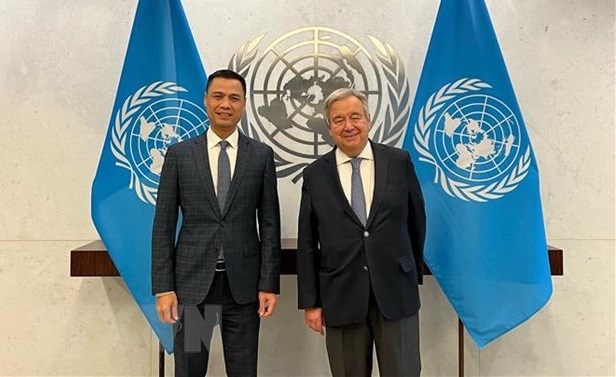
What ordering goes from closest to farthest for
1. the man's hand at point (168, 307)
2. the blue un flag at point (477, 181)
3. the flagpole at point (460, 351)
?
the man's hand at point (168, 307) < the blue un flag at point (477, 181) < the flagpole at point (460, 351)

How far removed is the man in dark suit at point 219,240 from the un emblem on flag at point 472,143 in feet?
2.69

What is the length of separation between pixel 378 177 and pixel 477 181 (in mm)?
683

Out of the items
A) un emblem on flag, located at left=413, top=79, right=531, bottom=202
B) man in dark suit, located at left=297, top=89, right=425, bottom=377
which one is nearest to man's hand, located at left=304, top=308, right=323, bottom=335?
man in dark suit, located at left=297, top=89, right=425, bottom=377

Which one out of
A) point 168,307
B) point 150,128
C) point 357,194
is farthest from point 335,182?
point 150,128

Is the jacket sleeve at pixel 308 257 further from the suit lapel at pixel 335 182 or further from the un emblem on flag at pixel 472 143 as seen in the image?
the un emblem on flag at pixel 472 143

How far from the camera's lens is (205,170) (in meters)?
1.66

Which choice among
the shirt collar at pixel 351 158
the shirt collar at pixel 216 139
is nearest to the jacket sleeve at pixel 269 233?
the shirt collar at pixel 216 139

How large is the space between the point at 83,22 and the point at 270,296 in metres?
1.72

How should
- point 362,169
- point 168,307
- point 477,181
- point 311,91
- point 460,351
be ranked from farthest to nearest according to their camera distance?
1. point 311,91
2. point 460,351
3. point 477,181
4. point 362,169
5. point 168,307

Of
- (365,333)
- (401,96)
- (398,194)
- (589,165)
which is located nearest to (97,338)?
(365,333)

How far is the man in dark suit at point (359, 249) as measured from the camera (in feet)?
5.44

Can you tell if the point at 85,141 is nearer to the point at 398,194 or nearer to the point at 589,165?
the point at 398,194

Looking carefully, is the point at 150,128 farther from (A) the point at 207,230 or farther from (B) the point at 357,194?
(B) the point at 357,194

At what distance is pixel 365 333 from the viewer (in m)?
1.71
